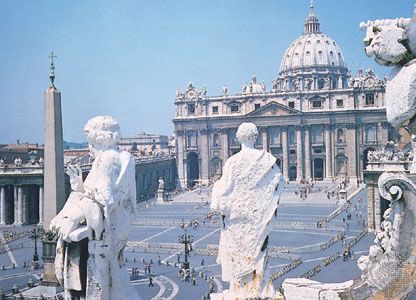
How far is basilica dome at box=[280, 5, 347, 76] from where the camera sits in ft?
310

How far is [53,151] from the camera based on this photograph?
19.7m

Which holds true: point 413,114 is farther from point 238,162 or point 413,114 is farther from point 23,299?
point 23,299

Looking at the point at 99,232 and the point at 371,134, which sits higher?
the point at 371,134

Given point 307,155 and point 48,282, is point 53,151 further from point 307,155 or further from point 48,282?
point 307,155

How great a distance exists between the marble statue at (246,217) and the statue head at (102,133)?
1102 mm

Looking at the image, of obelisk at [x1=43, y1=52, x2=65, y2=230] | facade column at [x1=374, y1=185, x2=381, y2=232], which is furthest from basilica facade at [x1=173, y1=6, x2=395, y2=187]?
obelisk at [x1=43, y1=52, x2=65, y2=230]

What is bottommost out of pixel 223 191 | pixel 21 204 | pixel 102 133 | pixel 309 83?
pixel 21 204

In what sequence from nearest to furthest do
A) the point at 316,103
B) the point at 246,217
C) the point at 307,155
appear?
1. the point at 246,217
2. the point at 316,103
3. the point at 307,155

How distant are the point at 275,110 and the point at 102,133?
6832 cm

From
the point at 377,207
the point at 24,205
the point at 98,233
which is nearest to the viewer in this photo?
the point at 98,233

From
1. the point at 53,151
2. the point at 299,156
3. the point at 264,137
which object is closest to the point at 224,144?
the point at 264,137

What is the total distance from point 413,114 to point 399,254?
3.18ft

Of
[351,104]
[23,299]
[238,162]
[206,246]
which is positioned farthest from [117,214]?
[351,104]

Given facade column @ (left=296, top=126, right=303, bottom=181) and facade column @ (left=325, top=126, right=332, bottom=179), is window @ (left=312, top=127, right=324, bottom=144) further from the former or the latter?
facade column @ (left=296, top=126, right=303, bottom=181)
